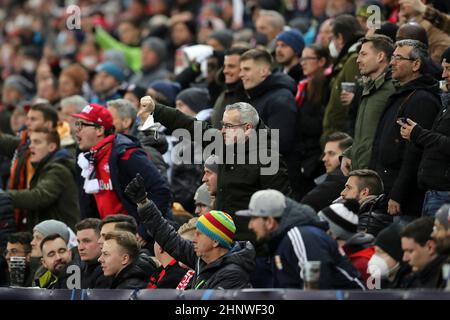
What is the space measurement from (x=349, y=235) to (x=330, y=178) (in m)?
Answer: 2.70

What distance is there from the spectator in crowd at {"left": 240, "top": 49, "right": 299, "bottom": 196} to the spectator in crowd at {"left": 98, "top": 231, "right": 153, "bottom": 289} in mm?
2464

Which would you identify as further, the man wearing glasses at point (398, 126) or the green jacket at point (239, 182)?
the green jacket at point (239, 182)

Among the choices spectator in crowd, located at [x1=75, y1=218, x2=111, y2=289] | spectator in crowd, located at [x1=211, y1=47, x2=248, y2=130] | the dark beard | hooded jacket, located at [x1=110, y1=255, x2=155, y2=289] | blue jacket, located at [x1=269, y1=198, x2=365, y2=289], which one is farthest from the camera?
spectator in crowd, located at [x1=211, y1=47, x2=248, y2=130]

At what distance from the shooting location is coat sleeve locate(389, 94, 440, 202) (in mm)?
10758

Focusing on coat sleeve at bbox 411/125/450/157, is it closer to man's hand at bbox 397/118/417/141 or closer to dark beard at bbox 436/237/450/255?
man's hand at bbox 397/118/417/141

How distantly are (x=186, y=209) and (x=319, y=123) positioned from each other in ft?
5.72

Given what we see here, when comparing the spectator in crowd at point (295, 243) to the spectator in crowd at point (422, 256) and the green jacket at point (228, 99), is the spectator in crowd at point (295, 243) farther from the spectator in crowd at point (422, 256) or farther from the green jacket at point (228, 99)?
the green jacket at point (228, 99)

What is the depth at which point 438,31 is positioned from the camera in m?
13.1

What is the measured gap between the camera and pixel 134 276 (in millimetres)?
10555

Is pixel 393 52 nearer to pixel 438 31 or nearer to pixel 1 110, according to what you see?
pixel 438 31

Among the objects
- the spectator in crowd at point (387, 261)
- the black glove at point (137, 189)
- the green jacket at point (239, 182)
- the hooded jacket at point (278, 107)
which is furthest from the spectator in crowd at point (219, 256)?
the hooded jacket at point (278, 107)

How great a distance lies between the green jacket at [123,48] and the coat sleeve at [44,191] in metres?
7.05

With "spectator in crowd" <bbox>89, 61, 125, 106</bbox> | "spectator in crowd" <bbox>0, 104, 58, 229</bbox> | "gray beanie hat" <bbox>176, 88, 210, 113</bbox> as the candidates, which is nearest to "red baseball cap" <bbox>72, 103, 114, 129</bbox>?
"spectator in crowd" <bbox>0, 104, 58, 229</bbox>

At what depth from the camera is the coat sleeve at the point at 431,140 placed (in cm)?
1025
